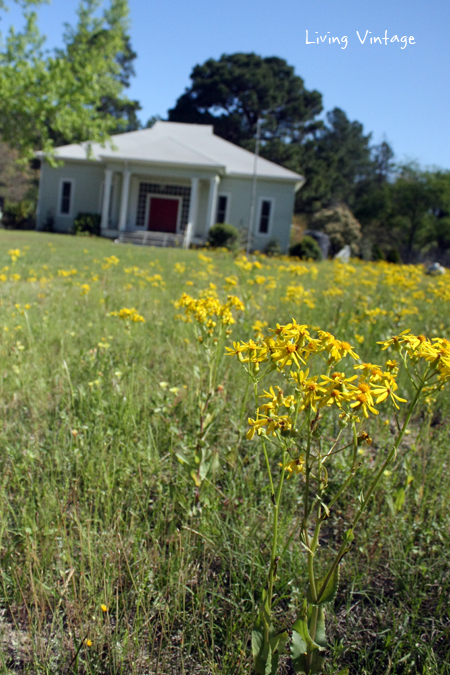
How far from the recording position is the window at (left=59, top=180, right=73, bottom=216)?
24.1 metres

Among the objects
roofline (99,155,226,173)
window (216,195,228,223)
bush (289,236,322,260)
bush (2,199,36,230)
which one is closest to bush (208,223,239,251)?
bush (289,236,322,260)

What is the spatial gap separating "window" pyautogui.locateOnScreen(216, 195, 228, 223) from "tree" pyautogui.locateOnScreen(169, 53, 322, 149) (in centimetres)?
1827

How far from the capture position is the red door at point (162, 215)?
24000 millimetres

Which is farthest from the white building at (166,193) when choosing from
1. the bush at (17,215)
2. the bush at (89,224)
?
the bush at (17,215)

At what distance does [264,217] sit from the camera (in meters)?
23.5

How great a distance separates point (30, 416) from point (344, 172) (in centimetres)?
5278

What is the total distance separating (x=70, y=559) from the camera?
1.74m

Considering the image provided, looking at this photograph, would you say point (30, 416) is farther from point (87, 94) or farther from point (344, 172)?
point (344, 172)

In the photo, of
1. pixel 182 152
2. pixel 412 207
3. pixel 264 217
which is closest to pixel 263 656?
pixel 182 152

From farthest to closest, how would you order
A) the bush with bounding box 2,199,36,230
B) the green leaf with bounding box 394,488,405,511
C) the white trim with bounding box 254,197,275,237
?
1. the bush with bounding box 2,199,36,230
2. the white trim with bounding box 254,197,275,237
3. the green leaf with bounding box 394,488,405,511

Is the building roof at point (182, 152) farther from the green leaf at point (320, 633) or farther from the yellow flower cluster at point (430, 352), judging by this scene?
the green leaf at point (320, 633)

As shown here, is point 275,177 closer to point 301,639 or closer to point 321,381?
point 321,381

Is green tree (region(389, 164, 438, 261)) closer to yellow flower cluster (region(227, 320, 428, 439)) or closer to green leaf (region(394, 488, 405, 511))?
green leaf (region(394, 488, 405, 511))

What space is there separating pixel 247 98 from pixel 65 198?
23911 mm
